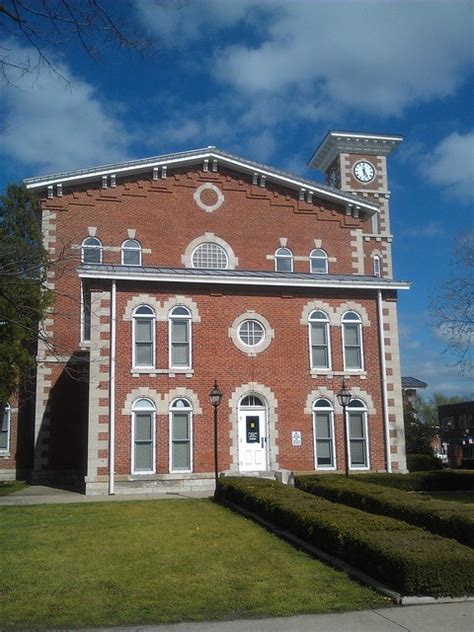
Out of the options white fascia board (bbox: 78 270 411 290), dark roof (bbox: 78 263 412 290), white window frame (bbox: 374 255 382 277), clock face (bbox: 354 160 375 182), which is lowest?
white fascia board (bbox: 78 270 411 290)

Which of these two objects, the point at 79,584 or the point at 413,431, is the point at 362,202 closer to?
the point at 413,431

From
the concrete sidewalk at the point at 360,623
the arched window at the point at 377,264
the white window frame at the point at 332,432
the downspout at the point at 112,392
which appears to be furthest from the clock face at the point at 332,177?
the concrete sidewalk at the point at 360,623

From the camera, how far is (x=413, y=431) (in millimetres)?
46844

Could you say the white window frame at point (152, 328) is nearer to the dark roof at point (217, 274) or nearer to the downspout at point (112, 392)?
the downspout at point (112, 392)

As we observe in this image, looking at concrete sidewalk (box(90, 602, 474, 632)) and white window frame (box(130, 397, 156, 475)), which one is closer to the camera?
concrete sidewalk (box(90, 602, 474, 632))

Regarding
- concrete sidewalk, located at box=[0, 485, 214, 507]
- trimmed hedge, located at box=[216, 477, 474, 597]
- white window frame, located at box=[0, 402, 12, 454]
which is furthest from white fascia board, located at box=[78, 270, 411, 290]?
trimmed hedge, located at box=[216, 477, 474, 597]

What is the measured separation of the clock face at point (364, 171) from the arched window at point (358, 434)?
20424 millimetres

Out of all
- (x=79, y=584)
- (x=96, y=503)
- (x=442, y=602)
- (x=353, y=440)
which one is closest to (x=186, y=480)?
(x=96, y=503)

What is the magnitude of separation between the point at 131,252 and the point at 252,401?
9.38m

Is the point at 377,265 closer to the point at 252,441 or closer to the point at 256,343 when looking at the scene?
the point at 256,343

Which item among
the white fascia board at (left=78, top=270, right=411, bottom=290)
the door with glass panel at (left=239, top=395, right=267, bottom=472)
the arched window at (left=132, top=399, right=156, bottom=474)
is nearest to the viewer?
the arched window at (left=132, top=399, right=156, bottom=474)

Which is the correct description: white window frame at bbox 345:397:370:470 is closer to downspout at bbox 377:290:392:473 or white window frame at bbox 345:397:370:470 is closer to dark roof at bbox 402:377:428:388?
downspout at bbox 377:290:392:473

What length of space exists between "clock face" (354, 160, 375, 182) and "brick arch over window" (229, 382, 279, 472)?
70.6ft

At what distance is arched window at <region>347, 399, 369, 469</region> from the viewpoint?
25266mm
